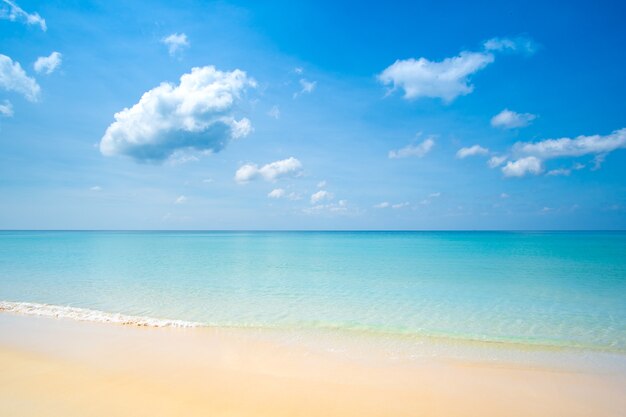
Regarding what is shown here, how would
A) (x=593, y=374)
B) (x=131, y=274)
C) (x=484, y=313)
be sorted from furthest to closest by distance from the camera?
1. (x=131, y=274)
2. (x=484, y=313)
3. (x=593, y=374)

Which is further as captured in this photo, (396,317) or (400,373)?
(396,317)

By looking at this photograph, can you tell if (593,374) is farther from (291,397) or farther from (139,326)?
(139,326)

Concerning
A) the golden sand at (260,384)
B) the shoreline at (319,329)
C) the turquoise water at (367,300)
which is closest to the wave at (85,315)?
the shoreline at (319,329)

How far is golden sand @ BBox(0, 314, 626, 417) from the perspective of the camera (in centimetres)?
496

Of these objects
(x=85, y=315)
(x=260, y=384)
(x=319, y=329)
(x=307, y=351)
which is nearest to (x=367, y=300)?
(x=319, y=329)

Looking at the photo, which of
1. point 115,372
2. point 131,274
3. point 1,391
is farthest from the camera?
point 131,274

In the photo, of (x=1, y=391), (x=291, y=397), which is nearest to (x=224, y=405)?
(x=291, y=397)

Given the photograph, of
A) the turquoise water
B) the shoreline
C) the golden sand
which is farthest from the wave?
the golden sand

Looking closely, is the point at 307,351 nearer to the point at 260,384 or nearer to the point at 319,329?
the point at 319,329

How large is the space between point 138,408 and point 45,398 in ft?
5.22

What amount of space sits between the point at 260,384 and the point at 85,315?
7.82 m

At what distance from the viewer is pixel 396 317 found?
10.9m

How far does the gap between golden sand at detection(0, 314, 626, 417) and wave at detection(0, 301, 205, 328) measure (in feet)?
5.23

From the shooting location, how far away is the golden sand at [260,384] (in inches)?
195
